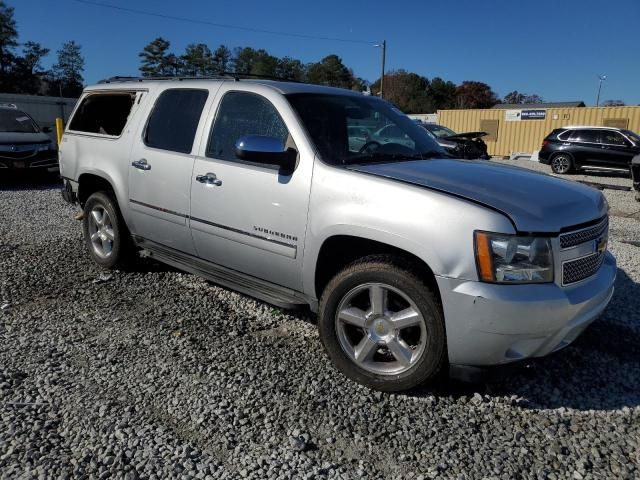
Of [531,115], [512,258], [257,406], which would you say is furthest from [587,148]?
[257,406]

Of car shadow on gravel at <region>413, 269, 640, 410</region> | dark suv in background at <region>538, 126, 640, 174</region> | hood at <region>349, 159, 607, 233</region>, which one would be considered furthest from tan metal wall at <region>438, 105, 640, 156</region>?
hood at <region>349, 159, 607, 233</region>

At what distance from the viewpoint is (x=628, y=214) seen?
9398mm

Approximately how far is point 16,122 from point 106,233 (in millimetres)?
8751

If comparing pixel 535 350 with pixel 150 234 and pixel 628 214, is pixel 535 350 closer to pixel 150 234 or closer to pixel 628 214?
pixel 150 234

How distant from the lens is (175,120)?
13.8ft

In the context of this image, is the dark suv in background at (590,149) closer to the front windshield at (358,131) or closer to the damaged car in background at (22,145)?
the front windshield at (358,131)

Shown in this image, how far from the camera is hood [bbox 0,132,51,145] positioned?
10.9m

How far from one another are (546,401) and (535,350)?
1.64 feet

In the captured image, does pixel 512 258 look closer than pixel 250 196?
Yes

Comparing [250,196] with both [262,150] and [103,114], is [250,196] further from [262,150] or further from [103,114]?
[103,114]

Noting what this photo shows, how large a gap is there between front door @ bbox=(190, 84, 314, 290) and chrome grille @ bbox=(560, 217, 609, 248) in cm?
148

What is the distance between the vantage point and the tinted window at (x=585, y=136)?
17.0m

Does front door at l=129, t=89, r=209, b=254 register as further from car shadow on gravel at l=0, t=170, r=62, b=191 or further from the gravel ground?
car shadow on gravel at l=0, t=170, r=62, b=191

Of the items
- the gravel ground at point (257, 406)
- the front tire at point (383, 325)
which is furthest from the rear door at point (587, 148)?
the front tire at point (383, 325)
